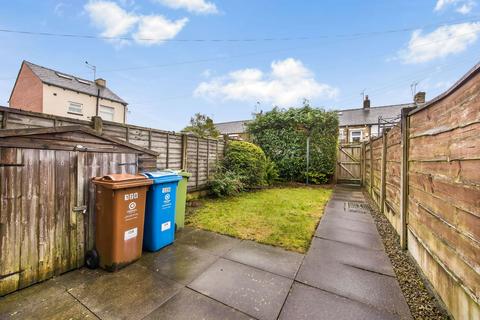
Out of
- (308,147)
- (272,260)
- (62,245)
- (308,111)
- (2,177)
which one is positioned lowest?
(272,260)

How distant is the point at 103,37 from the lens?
28.4 feet

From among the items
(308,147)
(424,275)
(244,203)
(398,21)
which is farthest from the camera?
(308,147)

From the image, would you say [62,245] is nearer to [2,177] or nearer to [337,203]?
[2,177]

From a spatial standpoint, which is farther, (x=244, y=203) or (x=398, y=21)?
(x=398, y=21)

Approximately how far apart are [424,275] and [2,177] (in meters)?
4.75

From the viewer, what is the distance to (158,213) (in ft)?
10.2

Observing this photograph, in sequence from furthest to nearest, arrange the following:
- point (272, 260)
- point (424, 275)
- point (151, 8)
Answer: point (151, 8) < point (272, 260) < point (424, 275)

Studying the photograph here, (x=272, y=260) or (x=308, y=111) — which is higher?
(x=308, y=111)

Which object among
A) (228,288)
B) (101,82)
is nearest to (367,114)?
(228,288)

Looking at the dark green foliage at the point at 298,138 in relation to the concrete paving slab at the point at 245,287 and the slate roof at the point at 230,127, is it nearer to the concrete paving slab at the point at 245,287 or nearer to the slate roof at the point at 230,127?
the concrete paving slab at the point at 245,287

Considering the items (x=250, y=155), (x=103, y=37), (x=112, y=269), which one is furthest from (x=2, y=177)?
(x=103, y=37)

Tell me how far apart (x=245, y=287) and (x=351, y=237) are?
8.38 ft

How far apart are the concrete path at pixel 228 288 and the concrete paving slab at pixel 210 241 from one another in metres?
0.04

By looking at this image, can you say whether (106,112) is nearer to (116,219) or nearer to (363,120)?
(116,219)
